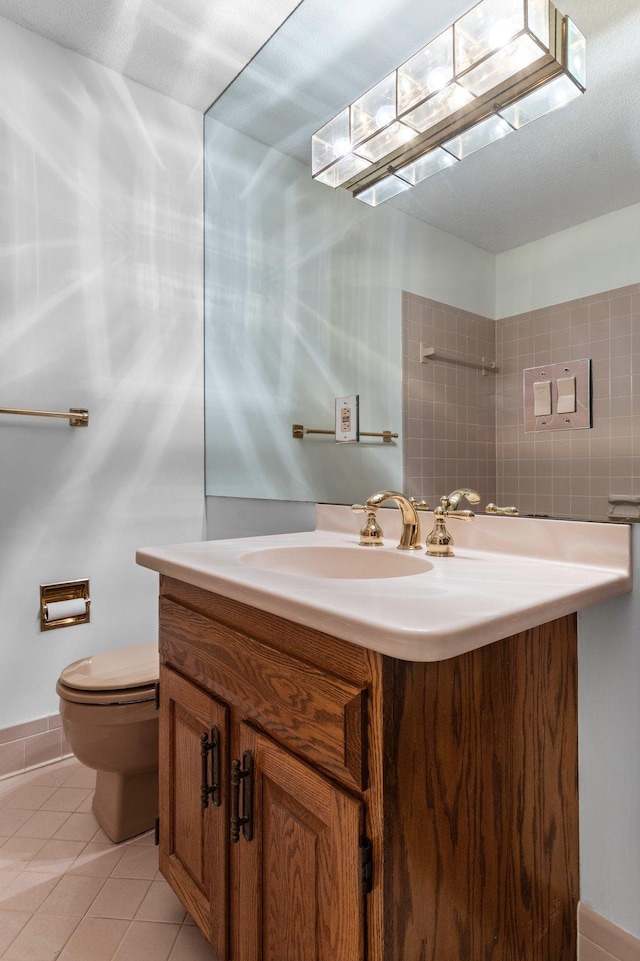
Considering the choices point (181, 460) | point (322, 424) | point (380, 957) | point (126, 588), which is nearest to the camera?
point (380, 957)

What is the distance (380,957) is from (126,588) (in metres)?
1.63

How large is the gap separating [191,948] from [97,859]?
0.42 metres

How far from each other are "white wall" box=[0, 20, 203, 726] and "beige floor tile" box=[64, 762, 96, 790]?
0.23 m

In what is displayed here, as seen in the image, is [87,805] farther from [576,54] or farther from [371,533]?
[576,54]

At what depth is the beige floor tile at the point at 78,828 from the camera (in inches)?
57.4

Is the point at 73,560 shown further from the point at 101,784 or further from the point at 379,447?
the point at 379,447

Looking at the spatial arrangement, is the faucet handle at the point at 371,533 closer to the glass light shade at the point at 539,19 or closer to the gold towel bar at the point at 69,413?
the glass light shade at the point at 539,19

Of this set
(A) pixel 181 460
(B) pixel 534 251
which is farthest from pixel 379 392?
(A) pixel 181 460

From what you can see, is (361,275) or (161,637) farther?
(361,275)

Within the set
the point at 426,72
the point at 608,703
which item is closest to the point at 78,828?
the point at 608,703

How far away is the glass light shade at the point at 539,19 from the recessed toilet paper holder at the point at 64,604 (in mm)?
2008

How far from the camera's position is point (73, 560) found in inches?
75.1

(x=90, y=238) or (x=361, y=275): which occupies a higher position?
(x=90, y=238)

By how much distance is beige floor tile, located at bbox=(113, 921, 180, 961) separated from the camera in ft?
3.53
